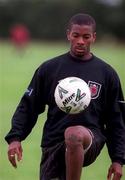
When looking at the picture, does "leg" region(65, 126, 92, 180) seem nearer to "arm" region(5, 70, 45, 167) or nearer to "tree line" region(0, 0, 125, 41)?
"arm" region(5, 70, 45, 167)

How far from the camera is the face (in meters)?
7.91

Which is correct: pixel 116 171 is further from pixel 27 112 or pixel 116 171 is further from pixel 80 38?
pixel 80 38

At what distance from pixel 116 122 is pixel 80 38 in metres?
0.84

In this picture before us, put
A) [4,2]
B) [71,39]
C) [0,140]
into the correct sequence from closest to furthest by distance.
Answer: [71,39] → [0,140] → [4,2]

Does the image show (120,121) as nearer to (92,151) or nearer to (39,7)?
(92,151)

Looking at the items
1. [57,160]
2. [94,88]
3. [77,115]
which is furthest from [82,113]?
[57,160]

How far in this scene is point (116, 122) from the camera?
8.05 m

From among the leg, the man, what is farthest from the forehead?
the leg

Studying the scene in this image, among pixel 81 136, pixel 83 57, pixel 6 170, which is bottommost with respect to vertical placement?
pixel 6 170

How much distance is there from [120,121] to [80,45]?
2.62ft

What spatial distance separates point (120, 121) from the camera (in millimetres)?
8062

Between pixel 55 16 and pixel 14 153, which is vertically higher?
pixel 55 16

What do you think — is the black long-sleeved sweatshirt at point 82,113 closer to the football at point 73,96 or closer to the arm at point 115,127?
the arm at point 115,127

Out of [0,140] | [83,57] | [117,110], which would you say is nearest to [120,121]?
[117,110]
